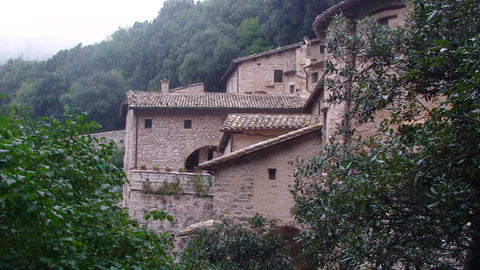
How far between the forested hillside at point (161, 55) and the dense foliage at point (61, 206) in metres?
30.3

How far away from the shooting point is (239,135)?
15.9 m

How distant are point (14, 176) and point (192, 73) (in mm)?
39625

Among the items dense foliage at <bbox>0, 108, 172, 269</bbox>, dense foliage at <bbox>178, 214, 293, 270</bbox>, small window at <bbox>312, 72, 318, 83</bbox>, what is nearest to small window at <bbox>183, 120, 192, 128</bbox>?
small window at <bbox>312, 72, 318, 83</bbox>

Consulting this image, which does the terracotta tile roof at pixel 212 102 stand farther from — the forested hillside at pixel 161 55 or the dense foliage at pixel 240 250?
the dense foliage at pixel 240 250

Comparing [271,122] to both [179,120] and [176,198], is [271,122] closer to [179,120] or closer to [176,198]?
[176,198]

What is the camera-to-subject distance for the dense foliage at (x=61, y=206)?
425 cm

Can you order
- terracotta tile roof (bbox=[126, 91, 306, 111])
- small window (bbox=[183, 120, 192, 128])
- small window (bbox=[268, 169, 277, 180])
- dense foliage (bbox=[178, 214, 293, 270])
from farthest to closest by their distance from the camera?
1. small window (bbox=[183, 120, 192, 128])
2. terracotta tile roof (bbox=[126, 91, 306, 111])
3. small window (bbox=[268, 169, 277, 180])
4. dense foliage (bbox=[178, 214, 293, 270])

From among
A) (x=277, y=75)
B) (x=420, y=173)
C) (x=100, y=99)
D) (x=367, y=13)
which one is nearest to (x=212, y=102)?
(x=277, y=75)

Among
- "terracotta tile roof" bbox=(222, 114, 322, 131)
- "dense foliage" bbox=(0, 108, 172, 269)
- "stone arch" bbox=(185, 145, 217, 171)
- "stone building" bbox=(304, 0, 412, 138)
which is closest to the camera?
"dense foliage" bbox=(0, 108, 172, 269)

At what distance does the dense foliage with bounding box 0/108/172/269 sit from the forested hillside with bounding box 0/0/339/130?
99.5ft

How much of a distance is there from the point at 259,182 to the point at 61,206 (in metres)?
8.50

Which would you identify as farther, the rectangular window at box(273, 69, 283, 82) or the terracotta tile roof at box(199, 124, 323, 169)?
the rectangular window at box(273, 69, 283, 82)

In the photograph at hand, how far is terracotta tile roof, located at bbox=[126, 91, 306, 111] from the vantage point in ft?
86.0

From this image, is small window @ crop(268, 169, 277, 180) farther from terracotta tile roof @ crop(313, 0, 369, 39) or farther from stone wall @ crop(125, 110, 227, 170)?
stone wall @ crop(125, 110, 227, 170)
